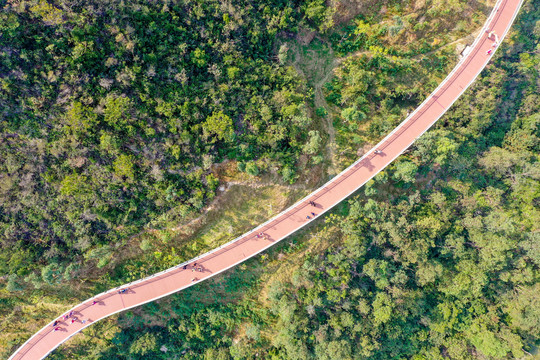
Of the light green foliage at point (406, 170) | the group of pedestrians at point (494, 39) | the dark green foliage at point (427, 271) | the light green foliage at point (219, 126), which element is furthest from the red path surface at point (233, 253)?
the group of pedestrians at point (494, 39)

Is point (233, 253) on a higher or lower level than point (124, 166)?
lower

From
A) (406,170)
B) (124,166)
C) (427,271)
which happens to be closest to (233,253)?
(124,166)

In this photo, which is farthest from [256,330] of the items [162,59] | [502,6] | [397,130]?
[502,6]

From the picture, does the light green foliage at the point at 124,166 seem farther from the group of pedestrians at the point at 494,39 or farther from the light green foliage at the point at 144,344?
the group of pedestrians at the point at 494,39

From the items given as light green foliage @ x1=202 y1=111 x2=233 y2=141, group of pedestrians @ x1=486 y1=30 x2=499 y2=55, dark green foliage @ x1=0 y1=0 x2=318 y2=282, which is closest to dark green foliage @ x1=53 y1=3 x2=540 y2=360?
group of pedestrians @ x1=486 y1=30 x2=499 y2=55

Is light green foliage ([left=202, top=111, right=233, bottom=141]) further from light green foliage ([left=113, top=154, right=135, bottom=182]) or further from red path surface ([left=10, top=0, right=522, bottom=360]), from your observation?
red path surface ([left=10, top=0, right=522, bottom=360])

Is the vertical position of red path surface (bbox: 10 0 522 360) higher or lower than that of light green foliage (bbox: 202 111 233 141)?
lower

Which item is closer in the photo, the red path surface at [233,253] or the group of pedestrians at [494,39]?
the red path surface at [233,253]

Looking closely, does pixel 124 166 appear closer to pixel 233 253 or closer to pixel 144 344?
pixel 233 253

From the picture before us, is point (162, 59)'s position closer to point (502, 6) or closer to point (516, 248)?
point (502, 6)

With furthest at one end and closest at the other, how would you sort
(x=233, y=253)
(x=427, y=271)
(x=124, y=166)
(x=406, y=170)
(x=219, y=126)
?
(x=427, y=271)
(x=233, y=253)
(x=406, y=170)
(x=219, y=126)
(x=124, y=166)

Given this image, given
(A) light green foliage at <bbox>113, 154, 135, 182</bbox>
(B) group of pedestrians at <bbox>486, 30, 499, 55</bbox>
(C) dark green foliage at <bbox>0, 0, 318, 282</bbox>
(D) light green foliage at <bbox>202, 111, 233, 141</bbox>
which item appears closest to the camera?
(C) dark green foliage at <bbox>0, 0, 318, 282</bbox>
